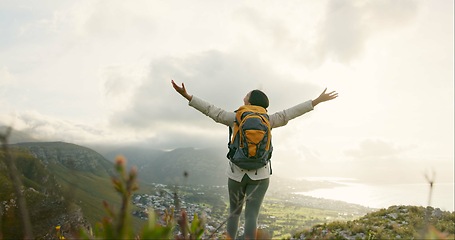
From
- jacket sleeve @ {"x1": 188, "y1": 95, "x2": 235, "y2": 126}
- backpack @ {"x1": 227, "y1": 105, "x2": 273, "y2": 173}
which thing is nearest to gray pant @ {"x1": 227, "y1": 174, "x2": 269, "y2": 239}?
backpack @ {"x1": 227, "y1": 105, "x2": 273, "y2": 173}

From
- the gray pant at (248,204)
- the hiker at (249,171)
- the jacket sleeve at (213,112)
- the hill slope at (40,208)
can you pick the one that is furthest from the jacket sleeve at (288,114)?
the hill slope at (40,208)

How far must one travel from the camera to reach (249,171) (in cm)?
546

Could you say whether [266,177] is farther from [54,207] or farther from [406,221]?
[54,207]

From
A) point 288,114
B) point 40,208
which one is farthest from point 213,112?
point 40,208

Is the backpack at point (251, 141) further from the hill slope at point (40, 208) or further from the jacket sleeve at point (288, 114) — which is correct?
the hill slope at point (40, 208)

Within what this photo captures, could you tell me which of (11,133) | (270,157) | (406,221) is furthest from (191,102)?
(406,221)

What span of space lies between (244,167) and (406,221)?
15.0 meters

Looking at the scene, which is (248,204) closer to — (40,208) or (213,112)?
(213,112)

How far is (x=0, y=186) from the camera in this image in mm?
54656

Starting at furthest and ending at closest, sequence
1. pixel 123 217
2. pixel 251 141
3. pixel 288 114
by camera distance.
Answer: pixel 288 114 < pixel 251 141 < pixel 123 217

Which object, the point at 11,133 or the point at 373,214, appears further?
the point at 373,214

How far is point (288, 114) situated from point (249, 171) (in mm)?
1397

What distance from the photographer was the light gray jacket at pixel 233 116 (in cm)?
548

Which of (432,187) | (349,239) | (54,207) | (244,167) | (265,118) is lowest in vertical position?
(54,207)
